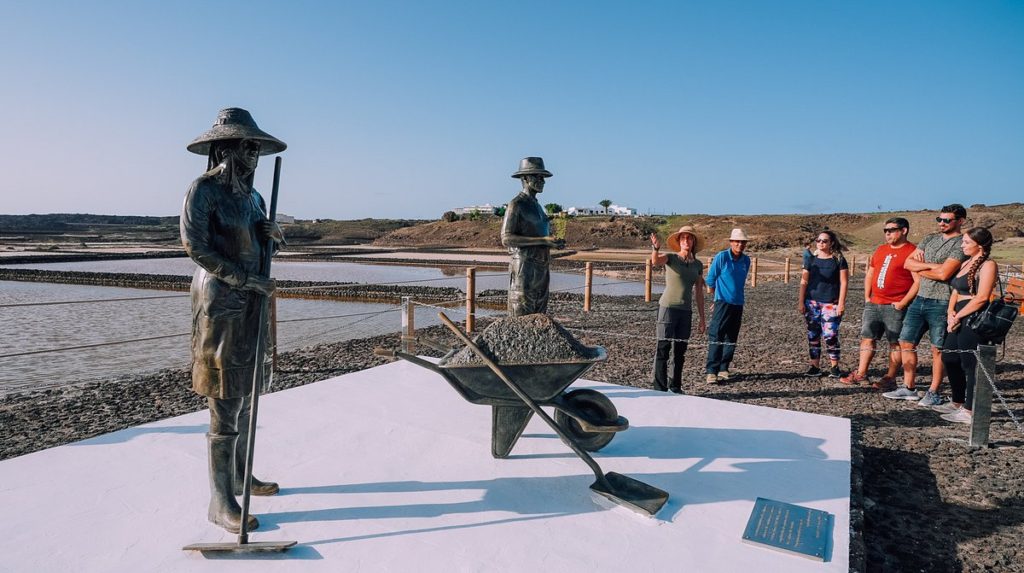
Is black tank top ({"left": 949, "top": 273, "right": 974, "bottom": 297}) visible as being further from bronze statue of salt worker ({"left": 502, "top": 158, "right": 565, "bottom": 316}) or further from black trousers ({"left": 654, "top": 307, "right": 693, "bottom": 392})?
bronze statue of salt worker ({"left": 502, "top": 158, "right": 565, "bottom": 316})

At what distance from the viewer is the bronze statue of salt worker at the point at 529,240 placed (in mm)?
4426

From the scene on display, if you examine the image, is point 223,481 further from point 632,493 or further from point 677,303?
point 677,303

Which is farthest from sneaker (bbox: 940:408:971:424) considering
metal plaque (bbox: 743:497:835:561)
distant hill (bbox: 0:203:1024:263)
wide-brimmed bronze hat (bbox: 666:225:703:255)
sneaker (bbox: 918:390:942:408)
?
distant hill (bbox: 0:203:1024:263)

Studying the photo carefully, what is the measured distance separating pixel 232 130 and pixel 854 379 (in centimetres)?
641

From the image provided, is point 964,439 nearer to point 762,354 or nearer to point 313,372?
point 762,354

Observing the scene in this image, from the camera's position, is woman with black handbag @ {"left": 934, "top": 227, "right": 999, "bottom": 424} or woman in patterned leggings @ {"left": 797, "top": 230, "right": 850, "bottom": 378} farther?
woman in patterned leggings @ {"left": 797, "top": 230, "right": 850, "bottom": 378}

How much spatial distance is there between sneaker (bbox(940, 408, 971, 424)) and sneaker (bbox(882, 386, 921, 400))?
0.48m

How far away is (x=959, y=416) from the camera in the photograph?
495cm

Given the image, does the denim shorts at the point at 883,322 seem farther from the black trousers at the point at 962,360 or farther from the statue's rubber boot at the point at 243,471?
the statue's rubber boot at the point at 243,471

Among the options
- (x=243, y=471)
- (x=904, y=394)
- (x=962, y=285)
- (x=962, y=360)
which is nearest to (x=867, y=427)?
(x=962, y=360)

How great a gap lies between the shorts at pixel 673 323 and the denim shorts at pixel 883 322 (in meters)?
1.93

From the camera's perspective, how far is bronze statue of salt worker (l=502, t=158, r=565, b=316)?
443 centimetres

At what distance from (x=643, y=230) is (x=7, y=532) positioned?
54.5 metres

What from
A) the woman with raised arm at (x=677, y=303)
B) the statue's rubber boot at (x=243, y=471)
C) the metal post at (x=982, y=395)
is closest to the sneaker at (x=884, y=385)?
the metal post at (x=982, y=395)
